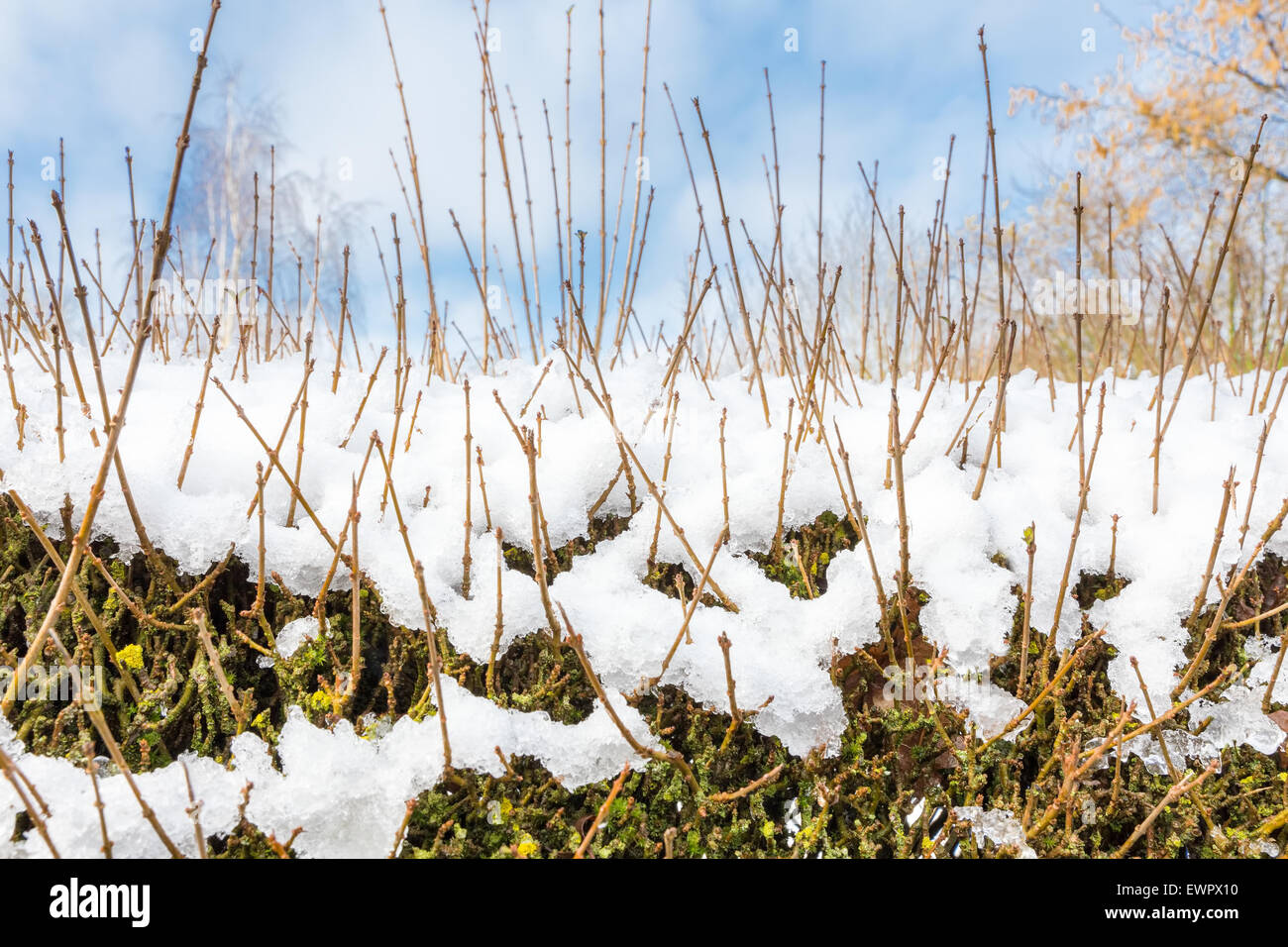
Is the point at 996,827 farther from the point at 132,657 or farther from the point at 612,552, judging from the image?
the point at 132,657

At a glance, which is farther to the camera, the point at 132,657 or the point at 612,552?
the point at 612,552

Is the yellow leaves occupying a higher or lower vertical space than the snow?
higher

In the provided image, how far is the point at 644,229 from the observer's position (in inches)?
91.7

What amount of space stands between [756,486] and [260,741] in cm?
97

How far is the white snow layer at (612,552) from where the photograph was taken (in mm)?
1043

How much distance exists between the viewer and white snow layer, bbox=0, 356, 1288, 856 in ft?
3.42

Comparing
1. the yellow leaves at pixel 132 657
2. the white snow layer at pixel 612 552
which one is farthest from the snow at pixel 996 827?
the yellow leaves at pixel 132 657

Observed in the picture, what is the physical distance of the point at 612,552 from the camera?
1.35 metres

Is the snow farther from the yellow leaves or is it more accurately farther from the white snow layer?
the yellow leaves

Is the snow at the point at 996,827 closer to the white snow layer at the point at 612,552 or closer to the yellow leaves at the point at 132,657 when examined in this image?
the white snow layer at the point at 612,552

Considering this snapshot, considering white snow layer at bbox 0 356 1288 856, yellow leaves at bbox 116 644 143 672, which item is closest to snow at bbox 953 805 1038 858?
white snow layer at bbox 0 356 1288 856

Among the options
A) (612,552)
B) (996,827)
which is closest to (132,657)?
(612,552)
